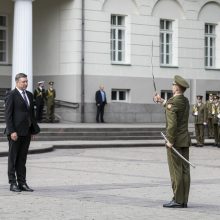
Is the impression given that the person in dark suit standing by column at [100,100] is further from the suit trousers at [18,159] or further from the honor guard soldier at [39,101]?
the suit trousers at [18,159]

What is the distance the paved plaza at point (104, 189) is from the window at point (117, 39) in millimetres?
15276

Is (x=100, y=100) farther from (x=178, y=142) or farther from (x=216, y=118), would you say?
(x=178, y=142)

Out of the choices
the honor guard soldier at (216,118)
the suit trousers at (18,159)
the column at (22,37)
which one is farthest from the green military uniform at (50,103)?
the suit trousers at (18,159)

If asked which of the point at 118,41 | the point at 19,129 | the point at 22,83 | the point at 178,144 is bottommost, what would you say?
the point at 178,144

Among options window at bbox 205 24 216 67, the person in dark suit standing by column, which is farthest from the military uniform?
window at bbox 205 24 216 67

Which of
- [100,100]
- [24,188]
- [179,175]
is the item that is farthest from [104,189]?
[100,100]

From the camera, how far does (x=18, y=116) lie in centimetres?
1511

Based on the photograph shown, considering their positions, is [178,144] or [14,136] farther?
[14,136]

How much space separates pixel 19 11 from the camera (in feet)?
119

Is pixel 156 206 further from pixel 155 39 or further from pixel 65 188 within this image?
pixel 155 39

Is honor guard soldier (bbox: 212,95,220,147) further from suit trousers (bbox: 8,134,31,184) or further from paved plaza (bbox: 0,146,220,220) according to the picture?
suit trousers (bbox: 8,134,31,184)

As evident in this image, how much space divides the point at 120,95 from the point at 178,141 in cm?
2716

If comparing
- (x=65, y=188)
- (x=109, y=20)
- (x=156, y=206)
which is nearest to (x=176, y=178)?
(x=156, y=206)

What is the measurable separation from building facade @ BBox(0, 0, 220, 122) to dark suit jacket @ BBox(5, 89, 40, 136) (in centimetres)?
2103
